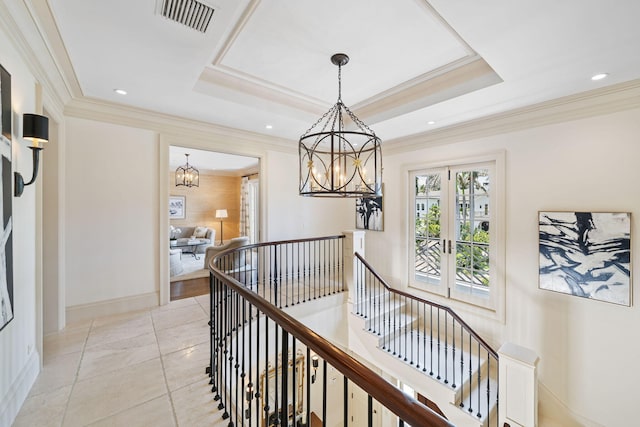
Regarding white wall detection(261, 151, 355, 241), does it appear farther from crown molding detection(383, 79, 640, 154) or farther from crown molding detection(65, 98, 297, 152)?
crown molding detection(383, 79, 640, 154)

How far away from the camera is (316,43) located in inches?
94.6

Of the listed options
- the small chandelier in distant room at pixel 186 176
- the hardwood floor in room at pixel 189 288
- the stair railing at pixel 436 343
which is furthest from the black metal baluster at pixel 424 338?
the small chandelier in distant room at pixel 186 176

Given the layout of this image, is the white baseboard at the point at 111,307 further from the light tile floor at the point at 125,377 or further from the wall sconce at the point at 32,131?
the wall sconce at the point at 32,131

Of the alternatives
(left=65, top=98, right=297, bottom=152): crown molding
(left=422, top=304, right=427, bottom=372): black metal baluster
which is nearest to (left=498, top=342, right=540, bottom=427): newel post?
(left=422, top=304, right=427, bottom=372): black metal baluster

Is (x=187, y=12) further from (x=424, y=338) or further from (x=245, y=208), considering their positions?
(x=245, y=208)

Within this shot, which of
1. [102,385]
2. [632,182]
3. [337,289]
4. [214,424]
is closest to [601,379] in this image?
[632,182]

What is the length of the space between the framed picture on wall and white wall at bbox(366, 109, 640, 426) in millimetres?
8939

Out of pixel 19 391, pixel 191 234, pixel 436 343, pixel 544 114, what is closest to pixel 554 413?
pixel 436 343

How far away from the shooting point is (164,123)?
3.70m

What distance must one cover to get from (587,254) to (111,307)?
581 cm

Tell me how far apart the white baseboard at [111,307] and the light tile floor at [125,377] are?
0.14 meters

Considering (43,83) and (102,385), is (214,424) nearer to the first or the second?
(102,385)

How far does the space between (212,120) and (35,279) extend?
267 cm

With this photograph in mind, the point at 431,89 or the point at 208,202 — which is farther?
the point at 208,202
